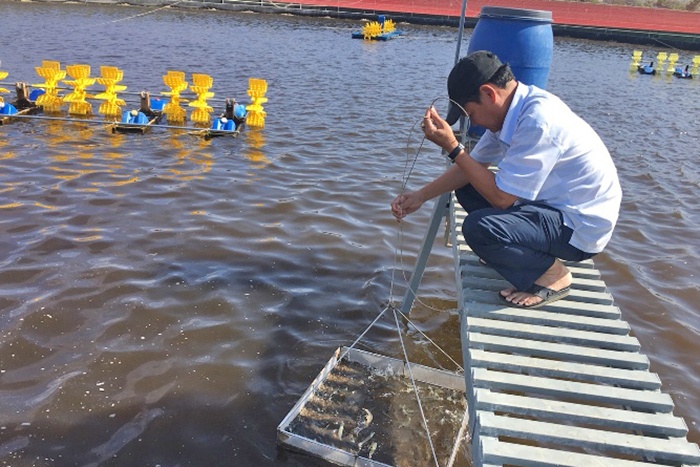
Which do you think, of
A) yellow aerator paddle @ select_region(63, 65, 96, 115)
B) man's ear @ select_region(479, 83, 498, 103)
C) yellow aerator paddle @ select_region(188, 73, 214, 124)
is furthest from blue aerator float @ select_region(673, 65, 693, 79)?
man's ear @ select_region(479, 83, 498, 103)

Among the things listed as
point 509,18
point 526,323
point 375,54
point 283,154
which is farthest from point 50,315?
point 375,54

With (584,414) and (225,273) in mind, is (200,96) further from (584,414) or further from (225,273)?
(584,414)

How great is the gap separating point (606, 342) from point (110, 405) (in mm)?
3335

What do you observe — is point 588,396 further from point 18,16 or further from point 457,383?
point 18,16

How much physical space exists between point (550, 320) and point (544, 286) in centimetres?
→ 30

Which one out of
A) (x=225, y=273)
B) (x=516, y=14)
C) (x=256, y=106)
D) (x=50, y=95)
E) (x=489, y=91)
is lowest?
(x=225, y=273)

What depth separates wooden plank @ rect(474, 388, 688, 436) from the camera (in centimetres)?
274

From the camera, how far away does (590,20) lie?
43.8m

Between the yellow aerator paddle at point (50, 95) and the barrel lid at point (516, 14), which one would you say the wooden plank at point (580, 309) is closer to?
the barrel lid at point (516, 14)

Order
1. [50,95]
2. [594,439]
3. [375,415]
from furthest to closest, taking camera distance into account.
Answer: [50,95] → [375,415] → [594,439]

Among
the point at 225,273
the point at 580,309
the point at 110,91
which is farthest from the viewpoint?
the point at 110,91

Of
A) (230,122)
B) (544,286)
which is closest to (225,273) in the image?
(544,286)

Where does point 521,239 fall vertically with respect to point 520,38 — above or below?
below

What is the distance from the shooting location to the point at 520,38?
5293 millimetres
